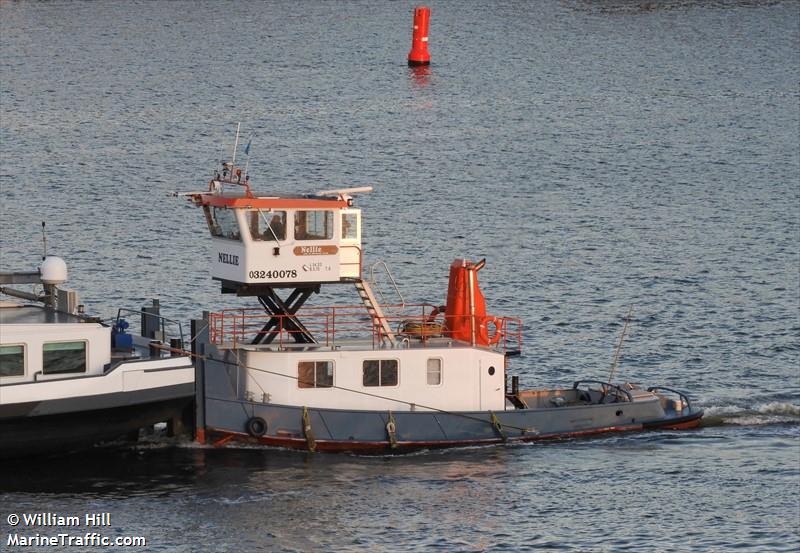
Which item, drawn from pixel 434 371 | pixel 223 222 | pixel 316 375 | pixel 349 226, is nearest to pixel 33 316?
pixel 223 222

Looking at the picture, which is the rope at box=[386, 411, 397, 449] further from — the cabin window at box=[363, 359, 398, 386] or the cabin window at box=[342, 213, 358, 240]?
the cabin window at box=[342, 213, 358, 240]

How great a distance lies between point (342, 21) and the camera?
157875 mm

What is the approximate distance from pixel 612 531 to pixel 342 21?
124425mm

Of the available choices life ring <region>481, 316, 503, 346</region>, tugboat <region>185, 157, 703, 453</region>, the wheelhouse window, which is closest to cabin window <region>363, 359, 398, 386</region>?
tugboat <region>185, 157, 703, 453</region>

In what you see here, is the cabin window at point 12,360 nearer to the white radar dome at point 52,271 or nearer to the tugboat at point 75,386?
the tugboat at point 75,386

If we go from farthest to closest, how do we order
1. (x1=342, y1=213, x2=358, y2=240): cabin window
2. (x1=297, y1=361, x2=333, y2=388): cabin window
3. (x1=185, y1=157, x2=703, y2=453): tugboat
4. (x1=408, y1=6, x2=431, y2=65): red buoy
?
(x1=408, y1=6, x2=431, y2=65): red buoy < (x1=342, y1=213, x2=358, y2=240): cabin window < (x1=297, y1=361, x2=333, y2=388): cabin window < (x1=185, y1=157, x2=703, y2=453): tugboat

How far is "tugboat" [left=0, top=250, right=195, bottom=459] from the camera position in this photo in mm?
38875

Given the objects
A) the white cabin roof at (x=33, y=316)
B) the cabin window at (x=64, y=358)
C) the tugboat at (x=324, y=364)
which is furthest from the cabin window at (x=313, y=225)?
the cabin window at (x=64, y=358)

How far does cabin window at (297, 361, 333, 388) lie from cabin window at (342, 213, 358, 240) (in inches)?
124

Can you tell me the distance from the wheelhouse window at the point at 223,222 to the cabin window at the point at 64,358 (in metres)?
4.52

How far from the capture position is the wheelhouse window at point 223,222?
41281mm

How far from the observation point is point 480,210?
256ft

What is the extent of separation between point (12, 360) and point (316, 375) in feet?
24.1

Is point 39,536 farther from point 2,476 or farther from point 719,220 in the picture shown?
point 719,220
